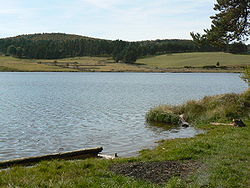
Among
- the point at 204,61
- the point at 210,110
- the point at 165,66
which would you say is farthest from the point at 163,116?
the point at 204,61

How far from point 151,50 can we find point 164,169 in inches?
7379

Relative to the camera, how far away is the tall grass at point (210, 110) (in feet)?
86.2

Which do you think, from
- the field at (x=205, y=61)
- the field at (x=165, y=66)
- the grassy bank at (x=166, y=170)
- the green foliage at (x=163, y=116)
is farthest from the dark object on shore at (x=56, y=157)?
the field at (x=205, y=61)

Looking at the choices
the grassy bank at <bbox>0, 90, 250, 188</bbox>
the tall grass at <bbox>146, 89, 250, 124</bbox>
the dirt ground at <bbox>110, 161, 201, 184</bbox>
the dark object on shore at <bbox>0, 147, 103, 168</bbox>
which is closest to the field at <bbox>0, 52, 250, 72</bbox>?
the tall grass at <bbox>146, 89, 250, 124</bbox>

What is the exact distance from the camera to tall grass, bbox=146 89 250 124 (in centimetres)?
2628

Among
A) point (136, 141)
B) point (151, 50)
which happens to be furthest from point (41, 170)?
point (151, 50)

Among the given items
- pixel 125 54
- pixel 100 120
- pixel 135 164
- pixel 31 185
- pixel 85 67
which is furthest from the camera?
pixel 125 54

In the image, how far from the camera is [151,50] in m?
196

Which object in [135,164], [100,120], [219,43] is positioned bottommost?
[100,120]

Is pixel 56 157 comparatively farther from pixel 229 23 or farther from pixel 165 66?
pixel 165 66

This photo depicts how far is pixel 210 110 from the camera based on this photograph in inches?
1087

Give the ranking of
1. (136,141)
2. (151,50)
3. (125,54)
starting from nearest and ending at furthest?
1. (136,141)
2. (125,54)
3. (151,50)

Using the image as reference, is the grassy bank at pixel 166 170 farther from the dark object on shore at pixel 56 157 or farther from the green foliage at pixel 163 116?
the green foliage at pixel 163 116

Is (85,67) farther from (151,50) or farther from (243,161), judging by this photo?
(243,161)
